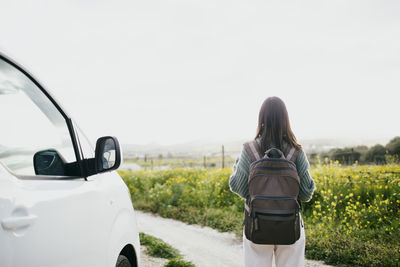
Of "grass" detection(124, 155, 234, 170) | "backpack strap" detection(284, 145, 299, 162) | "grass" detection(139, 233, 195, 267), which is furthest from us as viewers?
"grass" detection(124, 155, 234, 170)

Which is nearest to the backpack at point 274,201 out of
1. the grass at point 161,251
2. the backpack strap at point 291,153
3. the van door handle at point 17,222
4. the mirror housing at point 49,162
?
the backpack strap at point 291,153

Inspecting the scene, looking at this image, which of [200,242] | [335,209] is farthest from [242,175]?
[335,209]

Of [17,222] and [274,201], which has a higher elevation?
[17,222]

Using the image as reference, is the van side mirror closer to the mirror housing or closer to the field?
the mirror housing

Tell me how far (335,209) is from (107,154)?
616cm

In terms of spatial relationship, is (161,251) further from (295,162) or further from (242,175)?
(295,162)

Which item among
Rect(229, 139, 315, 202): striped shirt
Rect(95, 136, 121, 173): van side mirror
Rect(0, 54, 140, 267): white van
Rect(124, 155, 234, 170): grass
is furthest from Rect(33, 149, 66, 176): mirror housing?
Rect(124, 155, 234, 170): grass

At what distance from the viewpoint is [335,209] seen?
7.25 metres

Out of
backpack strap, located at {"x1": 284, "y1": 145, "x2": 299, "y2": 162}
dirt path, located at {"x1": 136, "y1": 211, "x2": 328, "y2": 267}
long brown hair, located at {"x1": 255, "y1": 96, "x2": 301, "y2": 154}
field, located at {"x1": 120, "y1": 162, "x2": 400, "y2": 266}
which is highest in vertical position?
long brown hair, located at {"x1": 255, "y1": 96, "x2": 301, "y2": 154}

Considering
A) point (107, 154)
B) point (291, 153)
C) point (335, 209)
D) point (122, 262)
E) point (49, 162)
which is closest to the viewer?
point (49, 162)

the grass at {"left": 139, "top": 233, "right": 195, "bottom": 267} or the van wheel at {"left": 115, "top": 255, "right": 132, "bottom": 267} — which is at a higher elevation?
the van wheel at {"left": 115, "top": 255, "right": 132, "bottom": 267}

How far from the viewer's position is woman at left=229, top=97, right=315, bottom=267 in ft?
9.47

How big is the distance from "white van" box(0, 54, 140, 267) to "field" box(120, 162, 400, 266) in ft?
13.5

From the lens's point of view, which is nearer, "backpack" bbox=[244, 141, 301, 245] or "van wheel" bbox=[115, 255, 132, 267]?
"van wheel" bbox=[115, 255, 132, 267]
